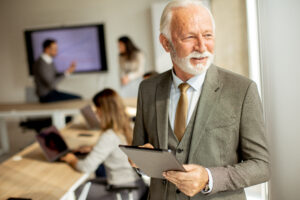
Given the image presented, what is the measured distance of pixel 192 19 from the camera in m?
1.06

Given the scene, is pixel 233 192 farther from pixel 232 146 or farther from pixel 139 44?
pixel 139 44

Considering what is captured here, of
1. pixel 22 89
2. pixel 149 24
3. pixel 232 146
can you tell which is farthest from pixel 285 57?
pixel 22 89

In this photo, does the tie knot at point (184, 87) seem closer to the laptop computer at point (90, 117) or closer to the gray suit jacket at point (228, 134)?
the gray suit jacket at point (228, 134)

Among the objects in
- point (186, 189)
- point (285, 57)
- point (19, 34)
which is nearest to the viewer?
point (186, 189)

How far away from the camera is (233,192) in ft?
3.89

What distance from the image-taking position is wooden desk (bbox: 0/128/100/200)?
1989 millimetres

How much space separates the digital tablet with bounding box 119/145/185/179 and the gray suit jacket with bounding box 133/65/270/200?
10 centimetres

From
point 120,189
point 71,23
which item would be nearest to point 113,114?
point 120,189

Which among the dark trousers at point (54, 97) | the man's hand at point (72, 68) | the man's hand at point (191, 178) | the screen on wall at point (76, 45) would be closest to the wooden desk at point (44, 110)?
the dark trousers at point (54, 97)

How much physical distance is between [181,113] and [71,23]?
241 inches

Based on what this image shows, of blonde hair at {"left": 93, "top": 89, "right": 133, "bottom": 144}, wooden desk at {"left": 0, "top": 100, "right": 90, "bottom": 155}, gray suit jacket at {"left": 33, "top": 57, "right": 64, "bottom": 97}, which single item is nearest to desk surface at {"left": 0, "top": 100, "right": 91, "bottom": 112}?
wooden desk at {"left": 0, "top": 100, "right": 90, "bottom": 155}

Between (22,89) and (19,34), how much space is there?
1.24 meters

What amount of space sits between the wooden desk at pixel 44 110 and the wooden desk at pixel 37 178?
168cm

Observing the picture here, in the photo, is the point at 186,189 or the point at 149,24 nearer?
the point at 186,189
